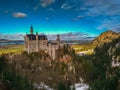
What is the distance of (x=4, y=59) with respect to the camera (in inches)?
7539

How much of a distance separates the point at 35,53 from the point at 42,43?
41.5 feet

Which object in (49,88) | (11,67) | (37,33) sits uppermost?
(37,33)

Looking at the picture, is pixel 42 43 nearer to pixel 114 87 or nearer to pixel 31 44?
pixel 31 44

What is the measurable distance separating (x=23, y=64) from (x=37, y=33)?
34.9 m

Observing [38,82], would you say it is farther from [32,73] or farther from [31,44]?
[31,44]

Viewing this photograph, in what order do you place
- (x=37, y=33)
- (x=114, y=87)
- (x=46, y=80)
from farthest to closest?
1. (x=37, y=33)
2. (x=46, y=80)
3. (x=114, y=87)

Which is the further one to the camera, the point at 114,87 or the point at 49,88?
the point at 49,88

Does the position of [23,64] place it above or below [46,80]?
above

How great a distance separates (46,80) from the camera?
187 meters

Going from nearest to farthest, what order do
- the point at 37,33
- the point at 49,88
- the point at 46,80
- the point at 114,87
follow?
the point at 114,87, the point at 49,88, the point at 46,80, the point at 37,33

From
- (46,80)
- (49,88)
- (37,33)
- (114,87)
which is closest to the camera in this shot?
(114,87)

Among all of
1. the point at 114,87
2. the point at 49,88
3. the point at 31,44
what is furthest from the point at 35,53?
the point at 114,87

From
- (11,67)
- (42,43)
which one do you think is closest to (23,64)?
(11,67)

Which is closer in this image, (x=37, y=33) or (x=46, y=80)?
(x=46, y=80)
